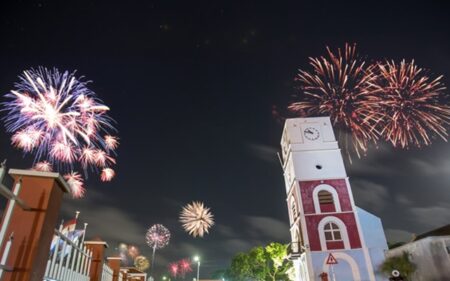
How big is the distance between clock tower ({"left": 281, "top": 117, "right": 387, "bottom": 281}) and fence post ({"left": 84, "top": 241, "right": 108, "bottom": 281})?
935 inches

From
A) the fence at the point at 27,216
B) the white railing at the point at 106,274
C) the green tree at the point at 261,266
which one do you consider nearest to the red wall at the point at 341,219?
the green tree at the point at 261,266

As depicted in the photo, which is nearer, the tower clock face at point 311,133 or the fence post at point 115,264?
the fence post at point 115,264

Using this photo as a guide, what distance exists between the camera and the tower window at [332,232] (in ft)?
103

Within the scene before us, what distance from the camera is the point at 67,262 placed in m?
7.04

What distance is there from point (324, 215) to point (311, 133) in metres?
9.95

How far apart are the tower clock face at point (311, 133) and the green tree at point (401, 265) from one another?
48.5 feet

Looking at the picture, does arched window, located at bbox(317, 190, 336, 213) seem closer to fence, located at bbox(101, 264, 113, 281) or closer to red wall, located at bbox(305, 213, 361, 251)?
red wall, located at bbox(305, 213, 361, 251)

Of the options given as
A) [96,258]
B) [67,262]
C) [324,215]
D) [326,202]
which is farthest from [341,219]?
[67,262]

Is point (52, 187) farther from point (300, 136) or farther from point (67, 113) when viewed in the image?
point (300, 136)

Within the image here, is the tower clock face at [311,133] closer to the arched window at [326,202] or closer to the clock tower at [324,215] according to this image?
the clock tower at [324,215]

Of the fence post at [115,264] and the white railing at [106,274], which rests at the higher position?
the fence post at [115,264]

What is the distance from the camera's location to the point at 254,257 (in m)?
45.2

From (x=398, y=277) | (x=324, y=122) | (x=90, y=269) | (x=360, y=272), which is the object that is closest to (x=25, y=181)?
(x=90, y=269)

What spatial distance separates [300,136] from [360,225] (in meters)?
11.8
